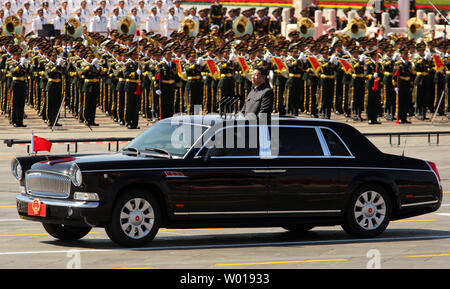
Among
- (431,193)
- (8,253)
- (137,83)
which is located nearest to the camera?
(8,253)

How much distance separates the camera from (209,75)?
33.3 m

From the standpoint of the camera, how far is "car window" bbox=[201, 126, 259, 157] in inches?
484

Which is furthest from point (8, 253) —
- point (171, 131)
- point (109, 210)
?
point (171, 131)

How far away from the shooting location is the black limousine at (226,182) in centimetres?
1175

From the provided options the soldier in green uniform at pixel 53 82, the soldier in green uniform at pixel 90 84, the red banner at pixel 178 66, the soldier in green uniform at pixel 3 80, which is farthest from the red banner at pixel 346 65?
the soldier in green uniform at pixel 3 80

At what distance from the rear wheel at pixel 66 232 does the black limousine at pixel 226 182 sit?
0.01 m

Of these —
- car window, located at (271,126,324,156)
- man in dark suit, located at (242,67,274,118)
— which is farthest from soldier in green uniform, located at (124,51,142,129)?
car window, located at (271,126,324,156)

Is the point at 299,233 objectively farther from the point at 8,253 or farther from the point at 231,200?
the point at 8,253

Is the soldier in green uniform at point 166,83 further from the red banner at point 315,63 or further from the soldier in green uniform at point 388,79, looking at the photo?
the soldier in green uniform at point 388,79

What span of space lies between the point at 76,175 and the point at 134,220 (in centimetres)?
80

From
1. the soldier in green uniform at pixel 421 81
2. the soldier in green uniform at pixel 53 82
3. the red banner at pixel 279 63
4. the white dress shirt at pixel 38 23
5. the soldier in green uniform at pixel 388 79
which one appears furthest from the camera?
the white dress shirt at pixel 38 23

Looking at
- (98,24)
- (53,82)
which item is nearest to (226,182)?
(53,82)

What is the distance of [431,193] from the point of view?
13438mm
